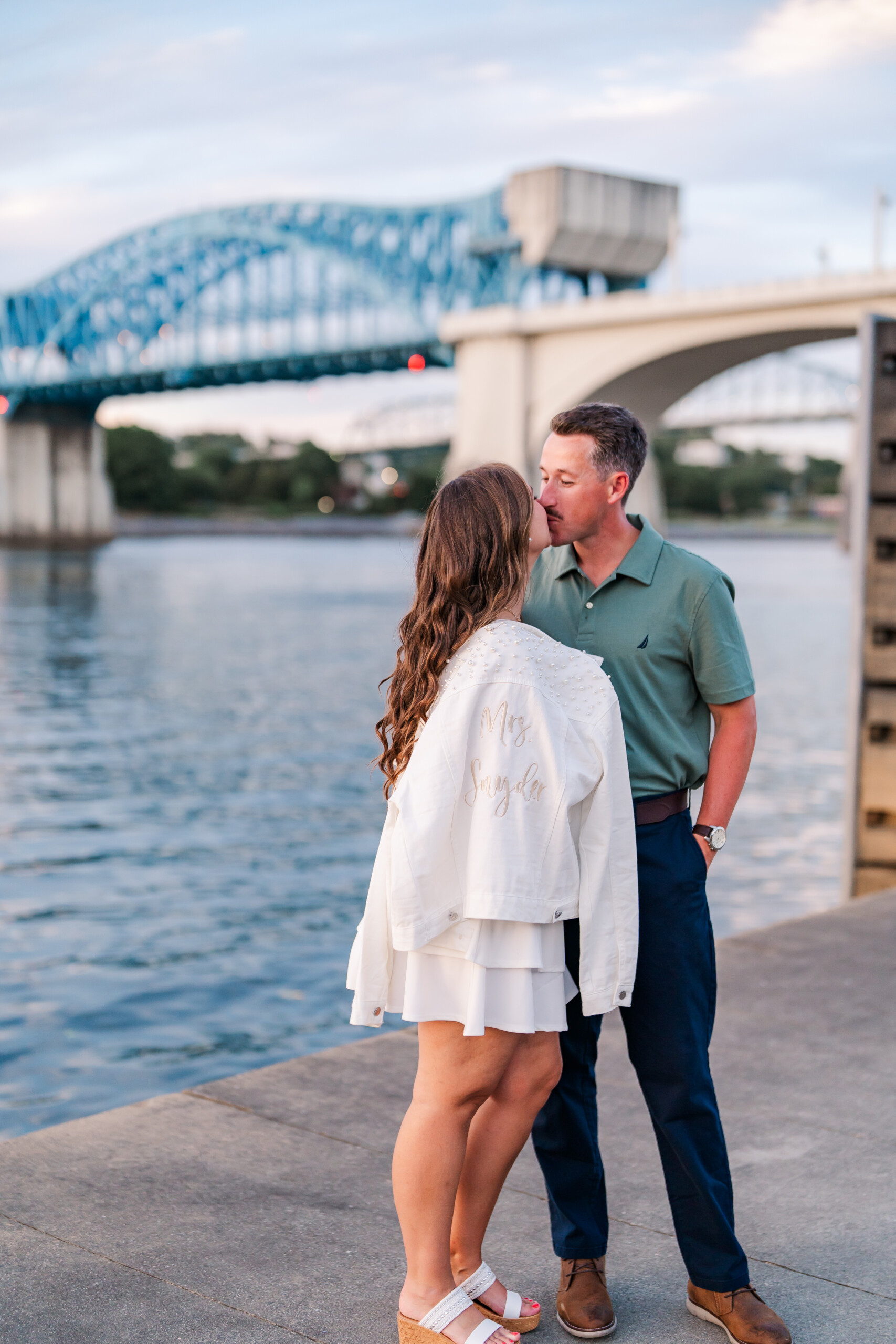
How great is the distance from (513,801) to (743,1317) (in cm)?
111

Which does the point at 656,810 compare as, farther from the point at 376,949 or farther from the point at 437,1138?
the point at 437,1138

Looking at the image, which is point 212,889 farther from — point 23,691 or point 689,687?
point 23,691

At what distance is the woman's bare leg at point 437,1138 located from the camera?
2.54 meters

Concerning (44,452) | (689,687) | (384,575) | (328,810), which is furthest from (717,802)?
(44,452)

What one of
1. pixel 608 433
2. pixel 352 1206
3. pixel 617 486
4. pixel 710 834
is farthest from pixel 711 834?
pixel 352 1206

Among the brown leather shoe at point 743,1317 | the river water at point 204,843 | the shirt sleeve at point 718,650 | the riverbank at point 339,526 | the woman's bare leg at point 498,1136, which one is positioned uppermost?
the shirt sleeve at point 718,650

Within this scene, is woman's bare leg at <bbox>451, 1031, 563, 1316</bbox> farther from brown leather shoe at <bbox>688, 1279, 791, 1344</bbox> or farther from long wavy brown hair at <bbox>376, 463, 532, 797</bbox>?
long wavy brown hair at <bbox>376, 463, 532, 797</bbox>

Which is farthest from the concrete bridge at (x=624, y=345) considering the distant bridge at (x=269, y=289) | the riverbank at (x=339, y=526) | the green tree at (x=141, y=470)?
the green tree at (x=141, y=470)

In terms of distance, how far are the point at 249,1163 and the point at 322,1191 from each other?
→ 9.5 inches

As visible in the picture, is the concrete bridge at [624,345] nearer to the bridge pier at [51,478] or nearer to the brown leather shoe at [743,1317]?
the brown leather shoe at [743,1317]

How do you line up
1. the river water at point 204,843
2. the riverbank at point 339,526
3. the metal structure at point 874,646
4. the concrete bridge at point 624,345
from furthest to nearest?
the riverbank at point 339,526, the concrete bridge at point 624,345, the metal structure at point 874,646, the river water at point 204,843

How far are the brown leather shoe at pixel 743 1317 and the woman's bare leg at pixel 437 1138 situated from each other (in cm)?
51

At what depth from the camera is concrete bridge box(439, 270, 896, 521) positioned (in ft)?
127

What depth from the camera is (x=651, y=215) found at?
60.0 meters
